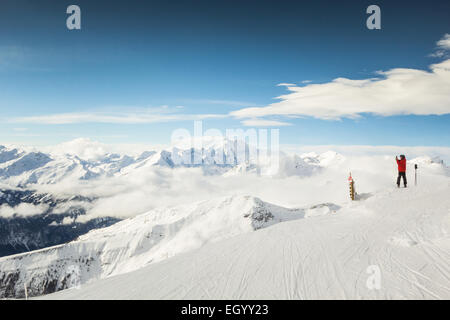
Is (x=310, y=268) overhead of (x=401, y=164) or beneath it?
beneath

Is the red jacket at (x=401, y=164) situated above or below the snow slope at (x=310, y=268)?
above

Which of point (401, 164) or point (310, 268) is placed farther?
point (401, 164)

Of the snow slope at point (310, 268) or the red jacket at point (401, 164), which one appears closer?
the snow slope at point (310, 268)

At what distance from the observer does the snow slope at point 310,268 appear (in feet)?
21.5

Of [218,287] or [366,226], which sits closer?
[218,287]

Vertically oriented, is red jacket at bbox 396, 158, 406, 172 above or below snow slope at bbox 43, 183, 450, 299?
above

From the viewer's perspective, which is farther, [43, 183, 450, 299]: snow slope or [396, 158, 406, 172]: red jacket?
[396, 158, 406, 172]: red jacket

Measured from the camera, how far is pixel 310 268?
789 centimetres

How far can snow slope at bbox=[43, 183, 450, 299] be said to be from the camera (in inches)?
258

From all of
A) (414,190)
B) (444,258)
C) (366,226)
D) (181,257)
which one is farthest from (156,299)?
(414,190)

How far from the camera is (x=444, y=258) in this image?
26.5 feet
